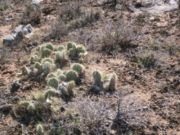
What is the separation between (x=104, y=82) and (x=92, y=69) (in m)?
0.60

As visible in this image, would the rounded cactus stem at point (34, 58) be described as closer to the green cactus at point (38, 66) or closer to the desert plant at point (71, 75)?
the green cactus at point (38, 66)

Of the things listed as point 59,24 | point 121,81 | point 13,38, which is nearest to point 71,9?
point 59,24

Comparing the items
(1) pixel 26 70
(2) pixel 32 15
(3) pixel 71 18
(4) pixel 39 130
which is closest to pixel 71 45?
(1) pixel 26 70

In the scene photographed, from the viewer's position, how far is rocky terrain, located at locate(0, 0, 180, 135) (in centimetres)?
575

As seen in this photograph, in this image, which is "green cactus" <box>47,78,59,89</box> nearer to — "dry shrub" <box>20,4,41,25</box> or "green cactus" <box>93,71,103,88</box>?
"green cactus" <box>93,71,103,88</box>

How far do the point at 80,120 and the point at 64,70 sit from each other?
147cm

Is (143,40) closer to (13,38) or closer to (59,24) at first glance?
(59,24)

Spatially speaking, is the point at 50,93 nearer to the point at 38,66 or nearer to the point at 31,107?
the point at 31,107

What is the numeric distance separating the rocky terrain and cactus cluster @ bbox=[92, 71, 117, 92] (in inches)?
0.6

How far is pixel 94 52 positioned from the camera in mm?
7527

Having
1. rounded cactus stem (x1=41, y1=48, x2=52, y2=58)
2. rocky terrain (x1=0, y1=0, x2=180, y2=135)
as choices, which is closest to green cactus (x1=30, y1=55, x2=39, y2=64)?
rocky terrain (x1=0, y1=0, x2=180, y2=135)

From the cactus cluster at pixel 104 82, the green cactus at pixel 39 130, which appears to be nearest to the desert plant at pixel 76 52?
the cactus cluster at pixel 104 82

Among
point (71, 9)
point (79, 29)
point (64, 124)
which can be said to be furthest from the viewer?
point (71, 9)

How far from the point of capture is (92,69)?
7.01 m
